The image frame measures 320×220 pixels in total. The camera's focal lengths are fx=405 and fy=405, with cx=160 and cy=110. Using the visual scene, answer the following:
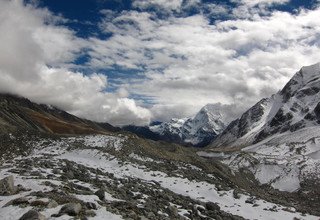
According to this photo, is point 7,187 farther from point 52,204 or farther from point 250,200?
point 250,200

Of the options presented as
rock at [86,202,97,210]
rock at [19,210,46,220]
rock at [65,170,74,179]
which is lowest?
rock at [19,210,46,220]

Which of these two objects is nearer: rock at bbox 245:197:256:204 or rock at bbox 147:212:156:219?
rock at bbox 147:212:156:219

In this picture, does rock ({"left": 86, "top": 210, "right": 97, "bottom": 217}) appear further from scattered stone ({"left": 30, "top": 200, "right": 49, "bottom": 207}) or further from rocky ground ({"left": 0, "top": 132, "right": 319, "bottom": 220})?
scattered stone ({"left": 30, "top": 200, "right": 49, "bottom": 207})

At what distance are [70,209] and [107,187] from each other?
12876 mm

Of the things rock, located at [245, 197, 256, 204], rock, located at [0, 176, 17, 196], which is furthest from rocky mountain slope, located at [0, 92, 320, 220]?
rock, located at [245, 197, 256, 204]

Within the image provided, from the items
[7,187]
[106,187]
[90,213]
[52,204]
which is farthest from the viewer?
[106,187]

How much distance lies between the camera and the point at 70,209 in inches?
907

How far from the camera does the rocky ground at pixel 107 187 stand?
82.2ft

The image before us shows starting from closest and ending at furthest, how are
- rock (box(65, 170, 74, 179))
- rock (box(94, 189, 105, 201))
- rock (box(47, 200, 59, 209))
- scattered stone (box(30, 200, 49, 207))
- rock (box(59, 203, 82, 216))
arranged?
1. rock (box(59, 203, 82, 216))
2. rock (box(47, 200, 59, 209))
3. scattered stone (box(30, 200, 49, 207))
4. rock (box(94, 189, 105, 201))
5. rock (box(65, 170, 74, 179))

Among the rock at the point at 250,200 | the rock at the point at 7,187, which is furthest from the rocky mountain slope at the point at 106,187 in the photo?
the rock at the point at 250,200

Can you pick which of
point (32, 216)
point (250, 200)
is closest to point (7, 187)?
point (32, 216)

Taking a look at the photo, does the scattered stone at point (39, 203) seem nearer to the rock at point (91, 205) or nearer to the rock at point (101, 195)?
the rock at point (91, 205)

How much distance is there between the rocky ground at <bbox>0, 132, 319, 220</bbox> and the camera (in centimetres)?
2505

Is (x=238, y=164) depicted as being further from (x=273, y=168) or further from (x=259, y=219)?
(x=259, y=219)
